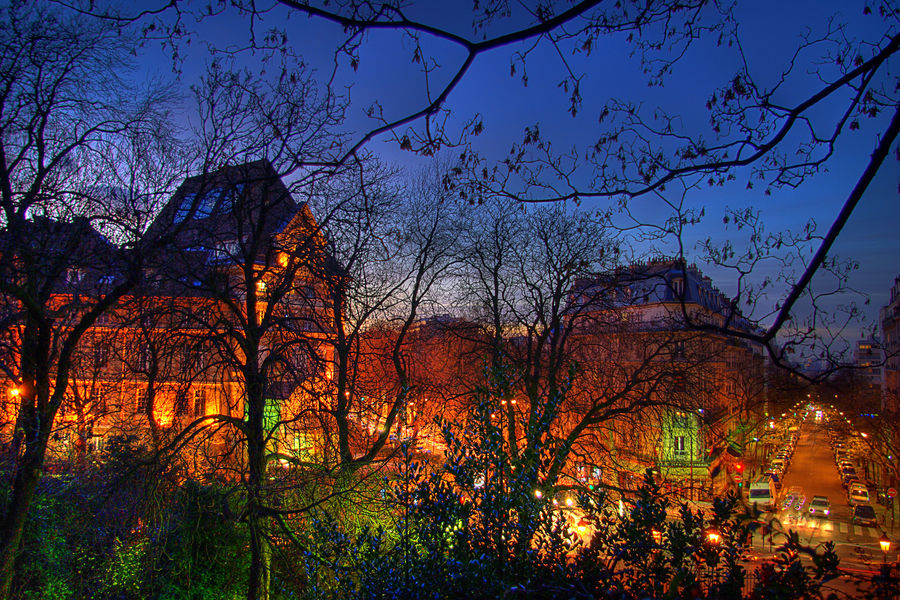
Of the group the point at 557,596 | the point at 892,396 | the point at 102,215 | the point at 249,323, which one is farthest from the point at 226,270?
the point at 892,396

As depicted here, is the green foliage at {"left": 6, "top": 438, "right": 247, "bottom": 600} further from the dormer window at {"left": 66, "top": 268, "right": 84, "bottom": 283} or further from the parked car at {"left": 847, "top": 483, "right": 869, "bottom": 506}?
the parked car at {"left": 847, "top": 483, "right": 869, "bottom": 506}

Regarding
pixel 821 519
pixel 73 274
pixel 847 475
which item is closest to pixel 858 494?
pixel 821 519

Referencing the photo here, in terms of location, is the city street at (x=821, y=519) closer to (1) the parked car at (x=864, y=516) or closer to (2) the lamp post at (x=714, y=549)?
(1) the parked car at (x=864, y=516)

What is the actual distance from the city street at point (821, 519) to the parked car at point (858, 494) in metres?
0.70

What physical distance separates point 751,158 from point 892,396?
89.6 ft

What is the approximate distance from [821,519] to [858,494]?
5.89m

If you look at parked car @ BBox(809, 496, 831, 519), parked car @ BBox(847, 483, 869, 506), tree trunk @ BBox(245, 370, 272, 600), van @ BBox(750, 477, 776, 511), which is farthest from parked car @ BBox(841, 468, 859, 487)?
tree trunk @ BBox(245, 370, 272, 600)

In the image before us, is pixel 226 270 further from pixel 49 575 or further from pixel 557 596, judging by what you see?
pixel 557 596

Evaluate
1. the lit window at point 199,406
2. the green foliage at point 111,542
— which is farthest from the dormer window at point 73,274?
the lit window at point 199,406

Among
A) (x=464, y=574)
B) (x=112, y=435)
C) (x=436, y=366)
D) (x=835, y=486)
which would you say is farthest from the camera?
(x=835, y=486)

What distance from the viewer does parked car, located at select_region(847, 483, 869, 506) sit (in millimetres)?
27984

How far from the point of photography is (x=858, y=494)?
28125 millimetres

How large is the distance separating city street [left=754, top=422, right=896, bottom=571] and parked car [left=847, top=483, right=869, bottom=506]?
0.70 meters

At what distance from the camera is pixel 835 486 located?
115 feet
